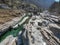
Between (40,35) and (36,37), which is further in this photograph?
(40,35)

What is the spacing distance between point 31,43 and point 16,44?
5.12ft

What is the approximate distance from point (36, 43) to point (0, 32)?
5379 mm

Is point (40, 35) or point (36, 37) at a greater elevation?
point (36, 37)

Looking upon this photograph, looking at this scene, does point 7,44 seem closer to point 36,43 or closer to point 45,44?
point 36,43

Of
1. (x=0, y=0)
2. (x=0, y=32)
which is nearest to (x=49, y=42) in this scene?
(x=0, y=32)

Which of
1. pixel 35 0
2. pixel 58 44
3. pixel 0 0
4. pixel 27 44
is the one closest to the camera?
pixel 27 44

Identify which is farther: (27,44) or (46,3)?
(46,3)

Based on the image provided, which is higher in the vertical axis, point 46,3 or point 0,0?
point 0,0

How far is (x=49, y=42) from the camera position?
9203 millimetres

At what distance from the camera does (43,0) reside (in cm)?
9269

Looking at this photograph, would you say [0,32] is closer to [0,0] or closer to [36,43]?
[36,43]

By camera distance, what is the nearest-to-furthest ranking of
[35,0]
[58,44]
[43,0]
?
1. [58,44]
2. [35,0]
3. [43,0]

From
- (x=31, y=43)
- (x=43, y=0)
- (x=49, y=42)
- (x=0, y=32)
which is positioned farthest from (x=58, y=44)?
(x=43, y=0)

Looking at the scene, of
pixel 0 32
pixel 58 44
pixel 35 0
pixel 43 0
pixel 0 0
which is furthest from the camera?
pixel 43 0
